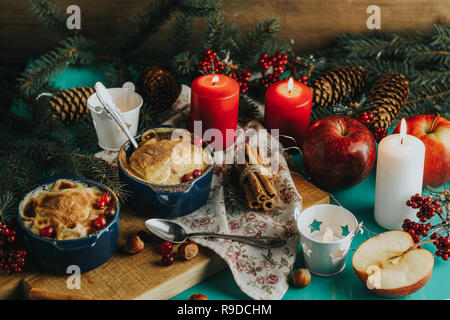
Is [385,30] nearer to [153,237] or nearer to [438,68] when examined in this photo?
[438,68]

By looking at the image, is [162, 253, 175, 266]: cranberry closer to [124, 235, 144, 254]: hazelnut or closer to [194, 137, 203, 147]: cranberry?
[124, 235, 144, 254]: hazelnut

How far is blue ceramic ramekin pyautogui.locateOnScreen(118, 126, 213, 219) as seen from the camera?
1.27m

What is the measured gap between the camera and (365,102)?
1.69 m

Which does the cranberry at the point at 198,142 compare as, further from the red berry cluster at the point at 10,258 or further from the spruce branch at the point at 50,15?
the spruce branch at the point at 50,15

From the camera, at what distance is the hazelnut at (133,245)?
1217mm

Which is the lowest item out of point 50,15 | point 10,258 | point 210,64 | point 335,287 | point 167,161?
point 335,287

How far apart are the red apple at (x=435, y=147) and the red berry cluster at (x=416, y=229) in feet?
0.76

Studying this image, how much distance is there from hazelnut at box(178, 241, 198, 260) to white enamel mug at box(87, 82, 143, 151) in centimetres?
44

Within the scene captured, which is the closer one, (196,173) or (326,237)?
(326,237)

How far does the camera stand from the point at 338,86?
1725mm

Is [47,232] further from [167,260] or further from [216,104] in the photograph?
[216,104]

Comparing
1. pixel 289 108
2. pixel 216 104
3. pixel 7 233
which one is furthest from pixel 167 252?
pixel 289 108

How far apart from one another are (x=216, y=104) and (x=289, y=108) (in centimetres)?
21

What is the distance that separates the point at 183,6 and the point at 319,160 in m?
0.66
